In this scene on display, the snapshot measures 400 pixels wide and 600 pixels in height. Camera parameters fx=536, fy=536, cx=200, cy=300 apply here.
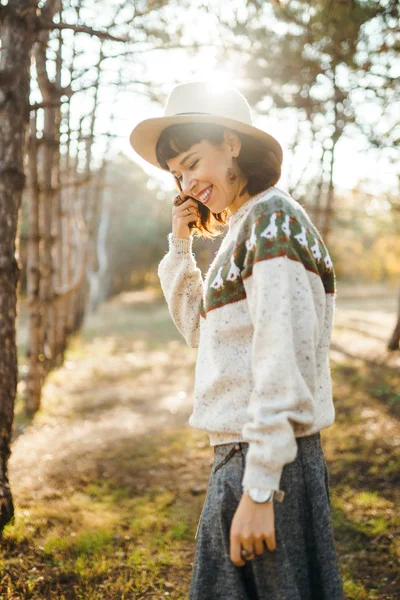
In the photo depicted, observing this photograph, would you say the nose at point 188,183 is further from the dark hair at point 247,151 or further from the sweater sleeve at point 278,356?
the sweater sleeve at point 278,356

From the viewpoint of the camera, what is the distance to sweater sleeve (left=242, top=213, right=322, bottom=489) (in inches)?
52.1

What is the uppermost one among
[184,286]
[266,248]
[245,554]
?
[266,248]

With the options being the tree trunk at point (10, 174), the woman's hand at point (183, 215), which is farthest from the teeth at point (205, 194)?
the tree trunk at point (10, 174)

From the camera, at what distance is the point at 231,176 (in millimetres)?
1687

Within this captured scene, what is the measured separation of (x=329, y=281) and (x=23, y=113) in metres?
2.40

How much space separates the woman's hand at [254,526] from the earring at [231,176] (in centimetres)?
93

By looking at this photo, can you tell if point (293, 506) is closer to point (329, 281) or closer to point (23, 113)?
point (329, 281)

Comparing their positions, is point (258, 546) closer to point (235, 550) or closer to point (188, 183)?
point (235, 550)

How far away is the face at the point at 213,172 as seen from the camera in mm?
1677

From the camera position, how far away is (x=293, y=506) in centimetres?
150

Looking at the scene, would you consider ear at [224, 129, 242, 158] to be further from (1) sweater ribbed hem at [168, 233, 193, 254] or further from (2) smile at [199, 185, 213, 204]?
(1) sweater ribbed hem at [168, 233, 193, 254]

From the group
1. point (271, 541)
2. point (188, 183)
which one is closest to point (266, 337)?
point (271, 541)

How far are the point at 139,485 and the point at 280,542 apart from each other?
10.9ft

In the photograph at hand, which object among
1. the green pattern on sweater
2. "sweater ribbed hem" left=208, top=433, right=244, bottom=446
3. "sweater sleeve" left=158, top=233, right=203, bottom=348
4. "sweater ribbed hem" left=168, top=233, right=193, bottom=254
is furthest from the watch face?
"sweater ribbed hem" left=168, top=233, right=193, bottom=254
